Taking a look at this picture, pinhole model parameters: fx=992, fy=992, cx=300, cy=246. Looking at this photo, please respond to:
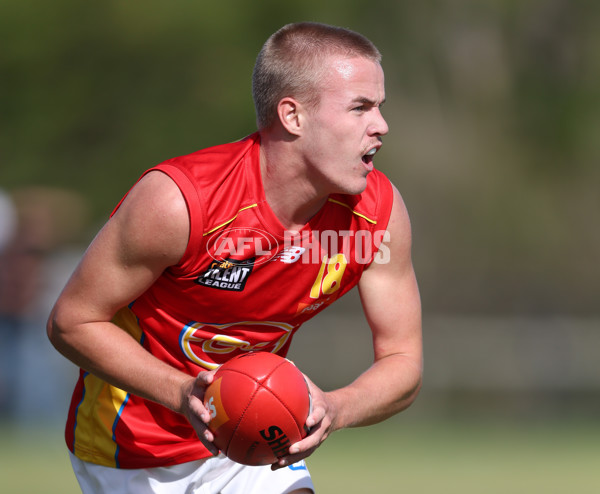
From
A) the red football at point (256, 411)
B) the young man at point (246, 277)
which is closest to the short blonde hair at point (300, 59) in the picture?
the young man at point (246, 277)

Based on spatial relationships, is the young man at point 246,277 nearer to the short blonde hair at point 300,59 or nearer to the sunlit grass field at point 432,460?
the short blonde hair at point 300,59

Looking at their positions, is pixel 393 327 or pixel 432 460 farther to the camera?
pixel 432 460

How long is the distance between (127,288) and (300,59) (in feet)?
3.92

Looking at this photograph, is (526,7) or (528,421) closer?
(528,421)

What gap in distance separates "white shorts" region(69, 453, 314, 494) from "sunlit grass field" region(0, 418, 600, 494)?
12.6 feet

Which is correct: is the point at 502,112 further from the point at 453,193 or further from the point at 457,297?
the point at 457,297

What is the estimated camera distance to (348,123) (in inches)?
161

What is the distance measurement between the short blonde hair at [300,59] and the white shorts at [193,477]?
1.52 metres

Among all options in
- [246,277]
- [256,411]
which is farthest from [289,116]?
[256,411]

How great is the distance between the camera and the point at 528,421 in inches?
525

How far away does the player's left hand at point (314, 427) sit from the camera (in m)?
3.73

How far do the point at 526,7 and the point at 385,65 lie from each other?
142 inches

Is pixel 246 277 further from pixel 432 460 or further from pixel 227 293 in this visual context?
pixel 432 460

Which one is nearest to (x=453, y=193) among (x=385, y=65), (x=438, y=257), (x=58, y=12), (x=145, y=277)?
(x=438, y=257)
